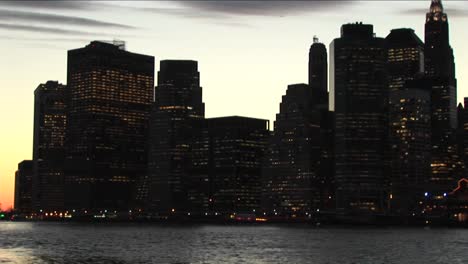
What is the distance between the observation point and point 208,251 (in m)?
166

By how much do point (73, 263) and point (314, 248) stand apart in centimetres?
6640

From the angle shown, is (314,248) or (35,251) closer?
(35,251)

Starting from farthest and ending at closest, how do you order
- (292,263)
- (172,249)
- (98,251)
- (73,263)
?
(172,249) → (98,251) → (292,263) → (73,263)

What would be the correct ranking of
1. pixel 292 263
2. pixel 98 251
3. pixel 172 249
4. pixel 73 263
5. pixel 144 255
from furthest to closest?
pixel 172 249, pixel 98 251, pixel 144 255, pixel 292 263, pixel 73 263

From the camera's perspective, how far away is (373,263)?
136m

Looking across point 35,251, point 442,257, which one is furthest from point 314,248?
point 35,251

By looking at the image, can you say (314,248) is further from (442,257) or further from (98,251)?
(98,251)

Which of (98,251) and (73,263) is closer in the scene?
(73,263)

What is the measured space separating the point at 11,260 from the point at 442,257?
75777 mm

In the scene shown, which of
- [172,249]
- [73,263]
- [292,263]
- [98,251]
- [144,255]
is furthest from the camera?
[172,249]

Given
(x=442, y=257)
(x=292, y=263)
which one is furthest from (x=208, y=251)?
(x=442, y=257)

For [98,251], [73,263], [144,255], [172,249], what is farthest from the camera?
[172,249]

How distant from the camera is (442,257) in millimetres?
156000

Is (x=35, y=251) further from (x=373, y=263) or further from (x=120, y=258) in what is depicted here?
(x=373, y=263)
